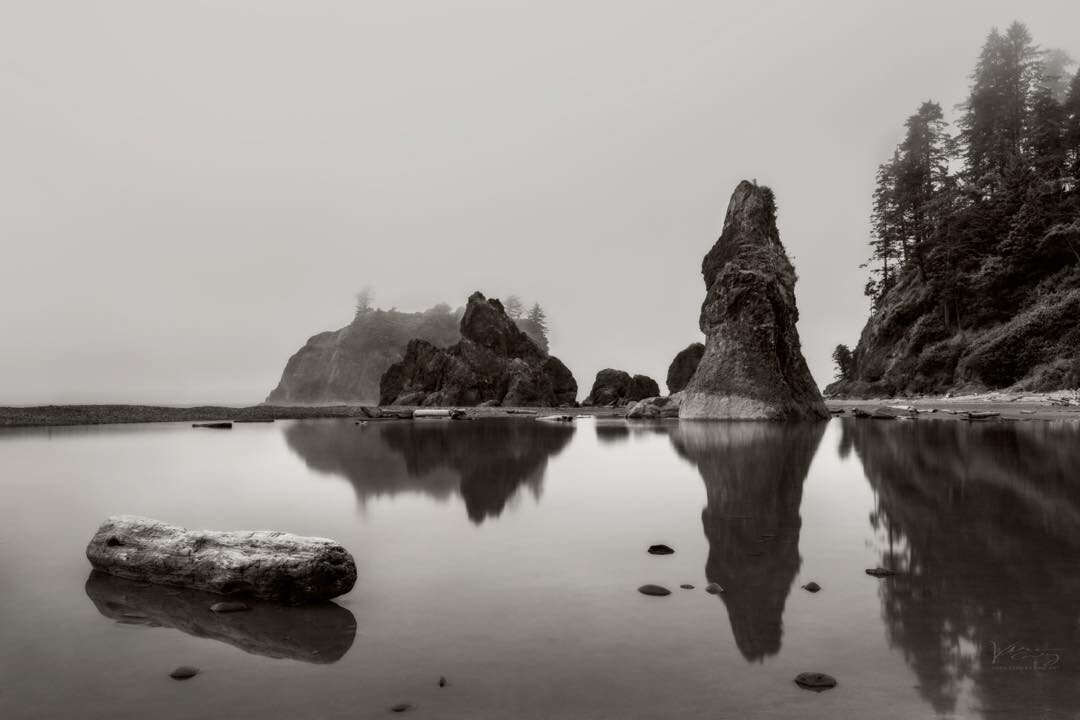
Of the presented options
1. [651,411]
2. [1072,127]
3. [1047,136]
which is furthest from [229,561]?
[1072,127]

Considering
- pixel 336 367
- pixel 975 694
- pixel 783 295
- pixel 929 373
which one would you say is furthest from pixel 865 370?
pixel 336 367

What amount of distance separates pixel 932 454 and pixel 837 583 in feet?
44.3

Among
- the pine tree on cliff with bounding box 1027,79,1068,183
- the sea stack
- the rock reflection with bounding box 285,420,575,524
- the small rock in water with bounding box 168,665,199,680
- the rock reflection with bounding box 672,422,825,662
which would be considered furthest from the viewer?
the pine tree on cliff with bounding box 1027,79,1068,183

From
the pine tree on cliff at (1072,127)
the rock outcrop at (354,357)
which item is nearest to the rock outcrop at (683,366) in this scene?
the pine tree on cliff at (1072,127)

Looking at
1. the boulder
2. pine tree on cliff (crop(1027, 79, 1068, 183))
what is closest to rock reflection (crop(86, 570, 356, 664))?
the boulder

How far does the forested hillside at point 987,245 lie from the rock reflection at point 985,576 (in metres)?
36.7

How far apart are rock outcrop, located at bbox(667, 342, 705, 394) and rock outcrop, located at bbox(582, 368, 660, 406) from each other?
297 centimetres

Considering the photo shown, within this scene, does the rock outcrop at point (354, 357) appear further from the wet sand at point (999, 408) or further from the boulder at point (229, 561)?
the boulder at point (229, 561)

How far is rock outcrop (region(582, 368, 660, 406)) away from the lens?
86688 millimetres

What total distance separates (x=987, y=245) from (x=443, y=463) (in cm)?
5526

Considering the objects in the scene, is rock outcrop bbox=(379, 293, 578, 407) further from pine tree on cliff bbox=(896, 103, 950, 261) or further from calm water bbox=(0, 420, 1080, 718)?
calm water bbox=(0, 420, 1080, 718)

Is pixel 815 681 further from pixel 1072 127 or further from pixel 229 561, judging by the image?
pixel 1072 127

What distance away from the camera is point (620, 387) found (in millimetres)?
87625

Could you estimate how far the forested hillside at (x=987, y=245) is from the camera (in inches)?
1780
